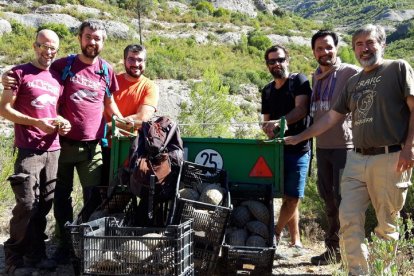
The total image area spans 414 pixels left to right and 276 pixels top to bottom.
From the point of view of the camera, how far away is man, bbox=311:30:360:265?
4582 mm

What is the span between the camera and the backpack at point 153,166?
3.78 m

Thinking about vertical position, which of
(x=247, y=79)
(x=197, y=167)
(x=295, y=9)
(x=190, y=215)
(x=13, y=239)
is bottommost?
(x=13, y=239)

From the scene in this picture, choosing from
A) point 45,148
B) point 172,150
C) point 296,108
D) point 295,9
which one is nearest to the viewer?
point 172,150

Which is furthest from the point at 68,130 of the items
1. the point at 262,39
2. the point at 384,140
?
the point at 262,39

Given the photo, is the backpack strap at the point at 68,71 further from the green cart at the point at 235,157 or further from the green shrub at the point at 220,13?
the green shrub at the point at 220,13

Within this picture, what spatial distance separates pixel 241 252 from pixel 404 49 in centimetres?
5318

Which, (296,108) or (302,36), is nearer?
(296,108)

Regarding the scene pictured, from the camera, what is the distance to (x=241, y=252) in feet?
12.5

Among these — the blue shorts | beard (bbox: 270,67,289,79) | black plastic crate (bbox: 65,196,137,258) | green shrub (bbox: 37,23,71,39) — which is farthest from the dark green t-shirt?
green shrub (bbox: 37,23,71,39)

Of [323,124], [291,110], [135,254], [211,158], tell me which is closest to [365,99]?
[323,124]

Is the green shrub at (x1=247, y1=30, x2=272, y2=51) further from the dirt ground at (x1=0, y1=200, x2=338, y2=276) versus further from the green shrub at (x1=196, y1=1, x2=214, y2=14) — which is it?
the dirt ground at (x1=0, y1=200, x2=338, y2=276)

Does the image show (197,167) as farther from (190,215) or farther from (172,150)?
(190,215)

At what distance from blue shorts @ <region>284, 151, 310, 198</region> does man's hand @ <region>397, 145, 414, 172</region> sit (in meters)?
1.42

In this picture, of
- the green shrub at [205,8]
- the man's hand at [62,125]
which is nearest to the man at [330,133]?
the man's hand at [62,125]
